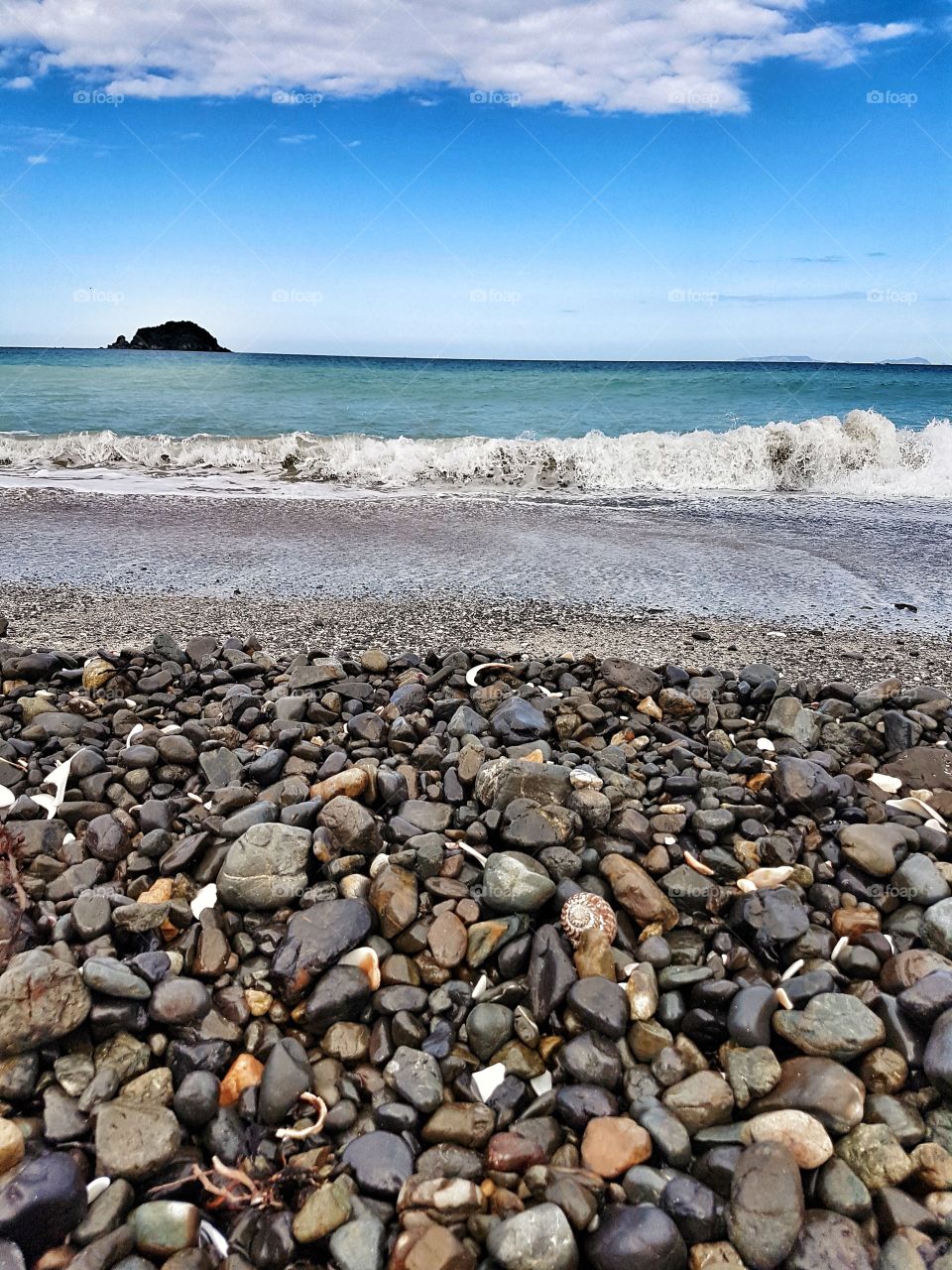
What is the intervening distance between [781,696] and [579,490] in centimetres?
642

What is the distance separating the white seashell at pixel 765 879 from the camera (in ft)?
7.58

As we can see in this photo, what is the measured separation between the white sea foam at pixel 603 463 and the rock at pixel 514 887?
7.43 m

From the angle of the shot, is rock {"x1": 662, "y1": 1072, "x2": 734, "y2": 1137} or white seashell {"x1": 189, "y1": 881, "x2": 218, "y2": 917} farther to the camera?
white seashell {"x1": 189, "y1": 881, "x2": 218, "y2": 917}

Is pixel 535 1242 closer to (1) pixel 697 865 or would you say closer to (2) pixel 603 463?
(1) pixel 697 865

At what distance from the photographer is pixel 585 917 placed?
2133 millimetres

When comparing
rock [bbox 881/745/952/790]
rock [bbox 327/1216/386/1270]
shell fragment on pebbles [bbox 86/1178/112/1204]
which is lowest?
rock [bbox 327/1216/386/1270]

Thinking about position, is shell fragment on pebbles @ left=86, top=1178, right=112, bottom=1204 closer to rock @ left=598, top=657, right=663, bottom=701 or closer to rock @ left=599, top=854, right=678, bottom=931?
rock @ left=599, top=854, right=678, bottom=931

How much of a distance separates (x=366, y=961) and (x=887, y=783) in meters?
1.82

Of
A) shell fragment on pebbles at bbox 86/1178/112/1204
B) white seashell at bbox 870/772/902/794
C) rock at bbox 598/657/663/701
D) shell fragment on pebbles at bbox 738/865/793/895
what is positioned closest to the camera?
shell fragment on pebbles at bbox 86/1178/112/1204

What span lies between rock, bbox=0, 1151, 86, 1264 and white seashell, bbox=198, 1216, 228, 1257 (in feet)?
0.75

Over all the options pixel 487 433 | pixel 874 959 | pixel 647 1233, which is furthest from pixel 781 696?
pixel 487 433

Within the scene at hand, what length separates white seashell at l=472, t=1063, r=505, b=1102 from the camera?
6.06 feet

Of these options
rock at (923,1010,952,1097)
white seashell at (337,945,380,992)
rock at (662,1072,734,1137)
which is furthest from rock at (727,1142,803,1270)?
white seashell at (337,945,380,992)

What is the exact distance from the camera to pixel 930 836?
245 cm
